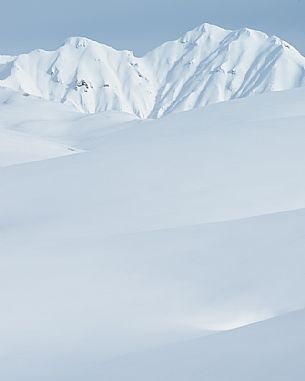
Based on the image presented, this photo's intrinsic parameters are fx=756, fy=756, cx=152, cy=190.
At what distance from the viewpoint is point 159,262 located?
15.4 metres

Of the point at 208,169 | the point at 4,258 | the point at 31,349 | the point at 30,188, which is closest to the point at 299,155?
the point at 208,169

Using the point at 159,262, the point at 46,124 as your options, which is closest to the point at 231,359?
the point at 159,262

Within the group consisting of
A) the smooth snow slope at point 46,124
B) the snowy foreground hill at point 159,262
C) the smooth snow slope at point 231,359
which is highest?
the smooth snow slope at point 46,124

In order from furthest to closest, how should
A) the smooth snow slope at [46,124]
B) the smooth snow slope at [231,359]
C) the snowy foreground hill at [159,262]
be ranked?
the smooth snow slope at [46,124] < the snowy foreground hill at [159,262] < the smooth snow slope at [231,359]

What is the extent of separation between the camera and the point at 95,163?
28.2m

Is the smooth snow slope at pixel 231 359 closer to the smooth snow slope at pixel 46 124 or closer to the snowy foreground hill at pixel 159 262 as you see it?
the snowy foreground hill at pixel 159 262

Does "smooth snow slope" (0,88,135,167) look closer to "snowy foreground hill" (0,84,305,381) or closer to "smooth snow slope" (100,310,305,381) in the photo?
"snowy foreground hill" (0,84,305,381)

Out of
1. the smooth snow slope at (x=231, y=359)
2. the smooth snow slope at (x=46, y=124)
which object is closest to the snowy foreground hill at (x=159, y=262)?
the smooth snow slope at (x=231, y=359)

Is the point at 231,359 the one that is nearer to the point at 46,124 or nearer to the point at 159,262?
the point at 159,262

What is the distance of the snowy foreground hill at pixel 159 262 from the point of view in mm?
9547

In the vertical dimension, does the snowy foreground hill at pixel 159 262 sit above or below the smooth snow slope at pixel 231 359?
above

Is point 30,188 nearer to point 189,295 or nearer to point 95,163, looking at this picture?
point 95,163

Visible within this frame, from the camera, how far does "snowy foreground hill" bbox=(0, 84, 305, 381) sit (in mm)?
9547


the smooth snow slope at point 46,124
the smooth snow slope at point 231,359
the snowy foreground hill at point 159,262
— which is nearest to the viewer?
the smooth snow slope at point 231,359
